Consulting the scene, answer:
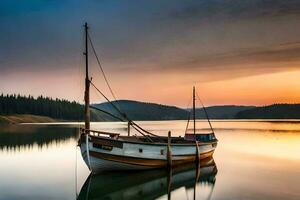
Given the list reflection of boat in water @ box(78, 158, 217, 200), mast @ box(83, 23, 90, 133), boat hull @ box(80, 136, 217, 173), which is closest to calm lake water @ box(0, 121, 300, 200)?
reflection of boat in water @ box(78, 158, 217, 200)

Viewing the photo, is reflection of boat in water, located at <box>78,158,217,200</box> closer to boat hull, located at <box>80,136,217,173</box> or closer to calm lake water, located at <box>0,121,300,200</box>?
calm lake water, located at <box>0,121,300,200</box>

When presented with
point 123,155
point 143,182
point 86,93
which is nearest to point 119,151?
point 123,155

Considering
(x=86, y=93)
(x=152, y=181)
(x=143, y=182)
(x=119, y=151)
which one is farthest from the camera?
(x=86, y=93)

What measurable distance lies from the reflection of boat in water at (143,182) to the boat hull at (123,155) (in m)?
0.71

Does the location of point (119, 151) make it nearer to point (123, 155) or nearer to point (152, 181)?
point (123, 155)

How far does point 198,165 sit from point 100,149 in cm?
1293

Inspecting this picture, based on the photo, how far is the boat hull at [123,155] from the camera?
3216cm

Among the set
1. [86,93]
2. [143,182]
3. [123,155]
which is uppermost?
[86,93]

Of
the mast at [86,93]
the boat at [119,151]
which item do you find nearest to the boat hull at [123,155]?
the boat at [119,151]

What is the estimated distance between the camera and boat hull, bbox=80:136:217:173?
32.2m

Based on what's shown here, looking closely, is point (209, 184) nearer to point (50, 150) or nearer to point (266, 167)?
point (266, 167)

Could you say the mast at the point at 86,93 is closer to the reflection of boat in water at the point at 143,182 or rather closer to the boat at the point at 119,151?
the boat at the point at 119,151

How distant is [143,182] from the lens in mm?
30984

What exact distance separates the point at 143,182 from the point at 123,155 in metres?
3.22
